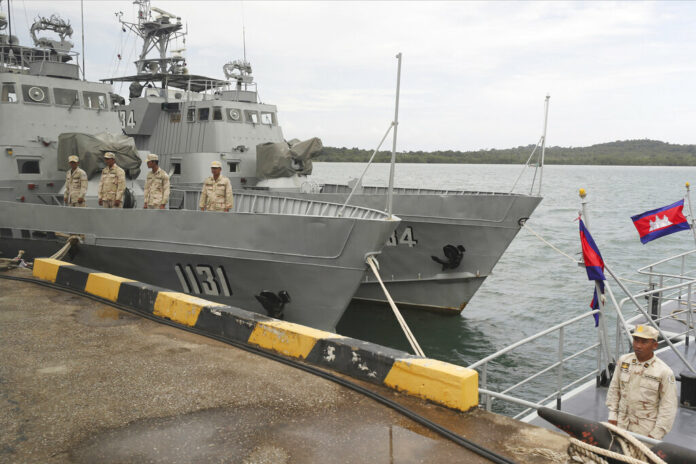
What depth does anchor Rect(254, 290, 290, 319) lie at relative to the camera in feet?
27.8

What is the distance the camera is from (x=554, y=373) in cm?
1051

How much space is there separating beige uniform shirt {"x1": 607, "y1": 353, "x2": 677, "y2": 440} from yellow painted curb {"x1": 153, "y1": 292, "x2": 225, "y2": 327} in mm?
3849

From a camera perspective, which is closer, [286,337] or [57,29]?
[286,337]

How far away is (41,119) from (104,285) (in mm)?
6296

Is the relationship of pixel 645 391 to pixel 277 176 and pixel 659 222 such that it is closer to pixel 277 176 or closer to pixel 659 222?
pixel 659 222

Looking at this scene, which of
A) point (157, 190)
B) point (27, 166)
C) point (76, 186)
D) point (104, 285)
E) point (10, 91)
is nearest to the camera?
point (104, 285)

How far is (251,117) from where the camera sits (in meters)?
15.8

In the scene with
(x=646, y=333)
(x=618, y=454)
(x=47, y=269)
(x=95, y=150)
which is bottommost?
(x=47, y=269)

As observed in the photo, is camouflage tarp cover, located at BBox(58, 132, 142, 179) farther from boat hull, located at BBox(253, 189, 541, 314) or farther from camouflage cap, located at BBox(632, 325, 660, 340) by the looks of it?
camouflage cap, located at BBox(632, 325, 660, 340)

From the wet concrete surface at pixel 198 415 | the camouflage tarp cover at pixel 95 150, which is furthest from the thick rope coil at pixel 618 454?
the camouflage tarp cover at pixel 95 150

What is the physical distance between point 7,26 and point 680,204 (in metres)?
15.4

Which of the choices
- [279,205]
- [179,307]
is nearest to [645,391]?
[179,307]

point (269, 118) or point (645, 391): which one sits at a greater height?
point (269, 118)

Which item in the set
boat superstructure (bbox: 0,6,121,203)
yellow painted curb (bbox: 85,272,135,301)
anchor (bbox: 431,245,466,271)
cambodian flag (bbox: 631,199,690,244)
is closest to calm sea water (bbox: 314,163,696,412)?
anchor (bbox: 431,245,466,271)
